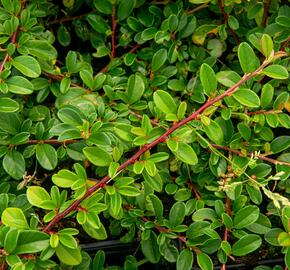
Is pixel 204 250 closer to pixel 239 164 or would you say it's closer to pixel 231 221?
pixel 231 221

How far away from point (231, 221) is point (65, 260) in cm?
42

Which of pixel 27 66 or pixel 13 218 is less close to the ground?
pixel 27 66

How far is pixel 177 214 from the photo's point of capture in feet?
4.11

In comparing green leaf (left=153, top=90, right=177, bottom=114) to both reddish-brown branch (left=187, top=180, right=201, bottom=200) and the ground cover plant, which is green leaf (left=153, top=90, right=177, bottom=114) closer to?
the ground cover plant

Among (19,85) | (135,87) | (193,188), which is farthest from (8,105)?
(193,188)

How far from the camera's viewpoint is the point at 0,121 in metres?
1.27

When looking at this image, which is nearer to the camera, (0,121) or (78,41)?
(0,121)

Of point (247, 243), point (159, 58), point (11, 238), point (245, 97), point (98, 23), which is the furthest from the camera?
point (98, 23)

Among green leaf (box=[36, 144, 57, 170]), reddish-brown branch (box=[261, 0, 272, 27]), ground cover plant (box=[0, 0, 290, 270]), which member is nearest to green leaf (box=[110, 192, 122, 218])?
ground cover plant (box=[0, 0, 290, 270])

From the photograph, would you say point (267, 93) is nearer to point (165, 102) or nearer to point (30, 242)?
point (165, 102)

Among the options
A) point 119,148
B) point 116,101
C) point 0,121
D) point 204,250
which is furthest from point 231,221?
point 0,121

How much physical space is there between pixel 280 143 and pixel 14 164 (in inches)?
28.2

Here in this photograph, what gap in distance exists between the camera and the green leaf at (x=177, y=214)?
125cm

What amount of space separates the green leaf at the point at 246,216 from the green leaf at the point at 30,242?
49cm
